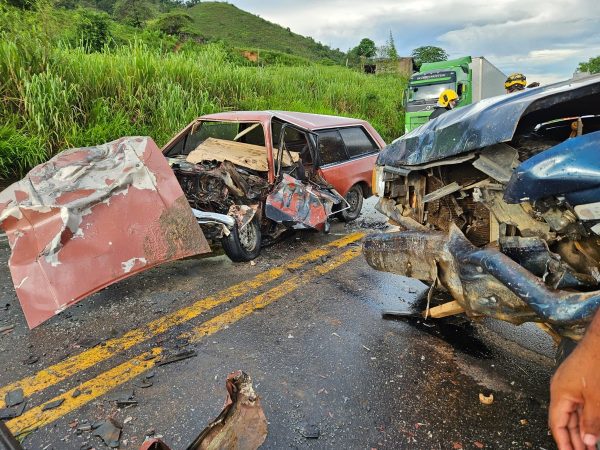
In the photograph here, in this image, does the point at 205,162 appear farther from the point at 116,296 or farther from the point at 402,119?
the point at 402,119

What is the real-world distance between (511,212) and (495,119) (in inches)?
18.3

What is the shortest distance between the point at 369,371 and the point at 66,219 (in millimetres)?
2179

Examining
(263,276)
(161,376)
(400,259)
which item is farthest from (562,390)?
(263,276)

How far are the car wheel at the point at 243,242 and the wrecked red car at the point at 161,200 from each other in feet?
0.03

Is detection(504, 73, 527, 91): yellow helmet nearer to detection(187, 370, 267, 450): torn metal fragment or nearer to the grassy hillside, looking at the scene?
detection(187, 370, 267, 450): torn metal fragment

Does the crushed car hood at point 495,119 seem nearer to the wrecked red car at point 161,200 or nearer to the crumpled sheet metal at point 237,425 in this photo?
the crumpled sheet metal at point 237,425

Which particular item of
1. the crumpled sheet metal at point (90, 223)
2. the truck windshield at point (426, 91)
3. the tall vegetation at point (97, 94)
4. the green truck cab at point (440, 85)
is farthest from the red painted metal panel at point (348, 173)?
the truck windshield at point (426, 91)

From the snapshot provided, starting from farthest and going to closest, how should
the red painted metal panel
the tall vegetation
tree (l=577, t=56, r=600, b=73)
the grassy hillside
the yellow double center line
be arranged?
the grassy hillside < tree (l=577, t=56, r=600, b=73) < the tall vegetation < the red painted metal panel < the yellow double center line

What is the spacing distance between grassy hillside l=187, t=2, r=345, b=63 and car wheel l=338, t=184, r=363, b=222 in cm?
5591

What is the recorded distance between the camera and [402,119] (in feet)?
58.2

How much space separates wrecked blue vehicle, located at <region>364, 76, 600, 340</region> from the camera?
65.7 inches

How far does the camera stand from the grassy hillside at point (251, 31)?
59.9 m

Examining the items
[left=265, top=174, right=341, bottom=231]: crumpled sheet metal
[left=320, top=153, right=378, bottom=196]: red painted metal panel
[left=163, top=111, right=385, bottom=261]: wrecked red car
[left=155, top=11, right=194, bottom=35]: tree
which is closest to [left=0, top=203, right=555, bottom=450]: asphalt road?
[left=163, top=111, right=385, bottom=261]: wrecked red car

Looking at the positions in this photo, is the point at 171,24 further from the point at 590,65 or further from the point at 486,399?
the point at 590,65
